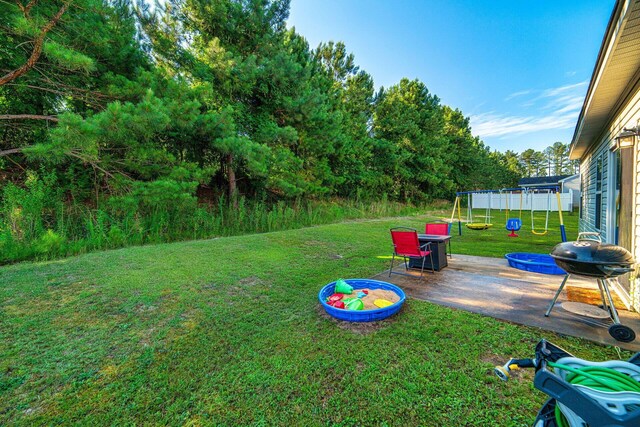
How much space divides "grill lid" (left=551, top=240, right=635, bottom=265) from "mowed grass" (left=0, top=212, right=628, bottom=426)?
0.68 m

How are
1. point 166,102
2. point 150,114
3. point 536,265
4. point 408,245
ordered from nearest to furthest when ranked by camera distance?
point 408,245 < point 536,265 < point 150,114 < point 166,102

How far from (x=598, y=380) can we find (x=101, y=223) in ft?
24.3

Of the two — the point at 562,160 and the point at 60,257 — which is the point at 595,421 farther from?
the point at 562,160

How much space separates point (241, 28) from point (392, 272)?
9900mm

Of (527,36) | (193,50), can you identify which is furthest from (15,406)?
(527,36)

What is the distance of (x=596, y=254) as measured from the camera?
2084 mm

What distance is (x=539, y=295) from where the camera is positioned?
3.03 metres

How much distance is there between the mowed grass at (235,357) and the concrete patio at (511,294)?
218mm

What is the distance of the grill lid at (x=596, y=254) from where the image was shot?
203 cm

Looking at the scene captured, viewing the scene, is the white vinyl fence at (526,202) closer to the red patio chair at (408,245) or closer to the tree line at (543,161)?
the red patio chair at (408,245)

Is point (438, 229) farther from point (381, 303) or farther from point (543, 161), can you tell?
point (543, 161)

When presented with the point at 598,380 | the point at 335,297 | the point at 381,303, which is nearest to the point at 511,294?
the point at 381,303

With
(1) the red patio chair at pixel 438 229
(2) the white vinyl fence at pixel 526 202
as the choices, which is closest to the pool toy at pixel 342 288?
(1) the red patio chair at pixel 438 229

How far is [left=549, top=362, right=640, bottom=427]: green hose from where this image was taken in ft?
3.05
